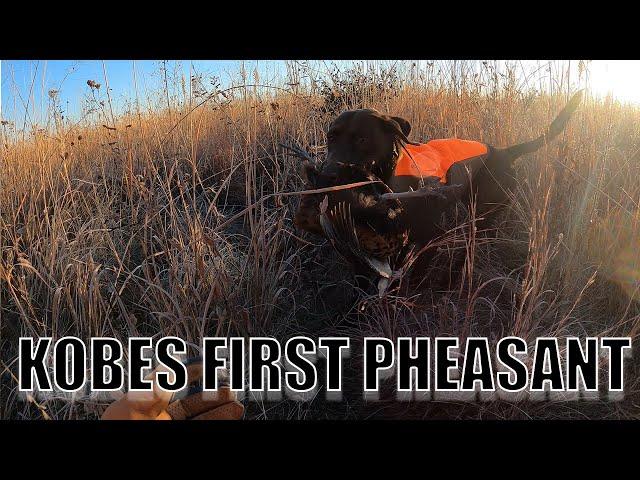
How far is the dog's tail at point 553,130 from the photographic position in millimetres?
2248

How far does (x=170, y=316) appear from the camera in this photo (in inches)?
66.1

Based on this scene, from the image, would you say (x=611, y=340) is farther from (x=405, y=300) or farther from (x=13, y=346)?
(x=13, y=346)

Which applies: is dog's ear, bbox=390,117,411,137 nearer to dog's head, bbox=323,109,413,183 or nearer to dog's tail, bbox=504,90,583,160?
dog's head, bbox=323,109,413,183

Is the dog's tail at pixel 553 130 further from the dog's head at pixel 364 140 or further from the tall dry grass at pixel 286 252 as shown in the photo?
the dog's head at pixel 364 140

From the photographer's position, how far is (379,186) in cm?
171

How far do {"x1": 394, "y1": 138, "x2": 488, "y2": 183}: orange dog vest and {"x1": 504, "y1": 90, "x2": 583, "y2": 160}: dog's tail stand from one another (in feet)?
0.68

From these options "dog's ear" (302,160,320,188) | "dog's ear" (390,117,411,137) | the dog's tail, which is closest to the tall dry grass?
the dog's tail

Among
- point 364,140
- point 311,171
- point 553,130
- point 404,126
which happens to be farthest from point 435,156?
point 311,171

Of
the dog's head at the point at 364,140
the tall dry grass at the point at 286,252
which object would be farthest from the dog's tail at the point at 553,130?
the dog's head at the point at 364,140

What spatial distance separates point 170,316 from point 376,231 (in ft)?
2.59

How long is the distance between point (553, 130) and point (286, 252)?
145 cm

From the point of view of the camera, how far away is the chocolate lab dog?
156 centimetres

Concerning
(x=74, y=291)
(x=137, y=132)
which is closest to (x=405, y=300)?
(x=74, y=291)

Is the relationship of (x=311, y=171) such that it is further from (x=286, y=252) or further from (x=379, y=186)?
(x=286, y=252)
